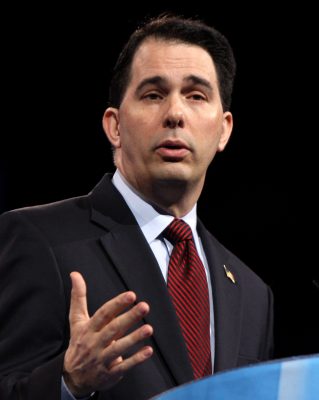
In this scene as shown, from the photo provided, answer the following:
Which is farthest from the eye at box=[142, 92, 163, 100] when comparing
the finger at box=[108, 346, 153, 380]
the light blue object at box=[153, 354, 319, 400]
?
the light blue object at box=[153, 354, 319, 400]

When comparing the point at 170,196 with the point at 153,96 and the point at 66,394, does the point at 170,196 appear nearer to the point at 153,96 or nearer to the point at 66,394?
the point at 153,96

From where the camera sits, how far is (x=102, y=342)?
1.05 metres

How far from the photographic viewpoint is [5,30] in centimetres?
258

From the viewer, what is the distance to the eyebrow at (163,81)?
163 centimetres

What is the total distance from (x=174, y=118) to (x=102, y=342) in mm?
652

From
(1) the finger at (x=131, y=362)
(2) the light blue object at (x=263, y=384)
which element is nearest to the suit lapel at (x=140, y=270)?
(1) the finger at (x=131, y=362)

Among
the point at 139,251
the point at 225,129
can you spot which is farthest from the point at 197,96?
the point at 139,251

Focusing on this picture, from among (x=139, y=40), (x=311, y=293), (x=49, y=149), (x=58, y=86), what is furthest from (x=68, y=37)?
(x=311, y=293)

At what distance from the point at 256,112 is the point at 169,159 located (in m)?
1.38

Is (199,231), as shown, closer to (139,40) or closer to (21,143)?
(139,40)

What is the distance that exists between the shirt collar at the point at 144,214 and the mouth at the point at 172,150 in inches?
4.7

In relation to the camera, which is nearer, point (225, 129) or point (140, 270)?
point (140, 270)

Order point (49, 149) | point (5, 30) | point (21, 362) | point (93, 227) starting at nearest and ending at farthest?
1. point (21, 362)
2. point (93, 227)
3. point (5, 30)
4. point (49, 149)

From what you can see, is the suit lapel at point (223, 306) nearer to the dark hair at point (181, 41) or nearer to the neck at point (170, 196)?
the neck at point (170, 196)
